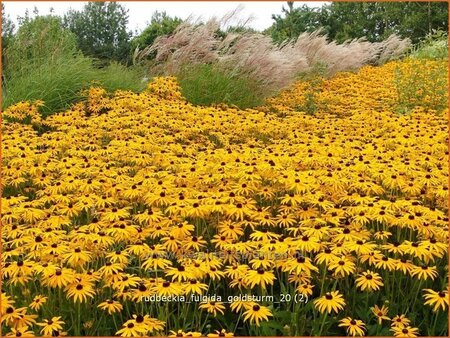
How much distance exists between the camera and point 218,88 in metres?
7.17

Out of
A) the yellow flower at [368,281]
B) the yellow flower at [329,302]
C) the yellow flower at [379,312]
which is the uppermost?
the yellow flower at [368,281]

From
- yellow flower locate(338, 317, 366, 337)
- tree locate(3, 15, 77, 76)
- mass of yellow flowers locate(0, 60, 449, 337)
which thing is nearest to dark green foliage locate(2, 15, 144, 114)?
tree locate(3, 15, 77, 76)

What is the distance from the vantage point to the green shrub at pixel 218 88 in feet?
23.5

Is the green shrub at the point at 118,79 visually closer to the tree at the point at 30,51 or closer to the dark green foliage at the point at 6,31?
the tree at the point at 30,51

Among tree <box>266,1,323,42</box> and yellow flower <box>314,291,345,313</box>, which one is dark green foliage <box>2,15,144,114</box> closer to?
yellow flower <box>314,291,345,313</box>

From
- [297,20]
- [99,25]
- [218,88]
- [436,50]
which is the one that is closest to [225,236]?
[218,88]

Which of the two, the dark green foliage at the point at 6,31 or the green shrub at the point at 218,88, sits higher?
the dark green foliage at the point at 6,31

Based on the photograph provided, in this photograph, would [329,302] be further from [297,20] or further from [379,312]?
[297,20]

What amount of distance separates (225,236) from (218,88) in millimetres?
4567

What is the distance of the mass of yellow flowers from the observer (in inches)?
95.2

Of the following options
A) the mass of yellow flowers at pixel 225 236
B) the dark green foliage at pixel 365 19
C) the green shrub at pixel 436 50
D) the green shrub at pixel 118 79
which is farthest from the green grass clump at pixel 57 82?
the dark green foliage at pixel 365 19

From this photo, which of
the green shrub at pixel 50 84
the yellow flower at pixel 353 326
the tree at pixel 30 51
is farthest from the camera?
the tree at pixel 30 51

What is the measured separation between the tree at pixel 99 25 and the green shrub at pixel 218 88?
14740 millimetres

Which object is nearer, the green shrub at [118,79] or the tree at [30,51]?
the green shrub at [118,79]
